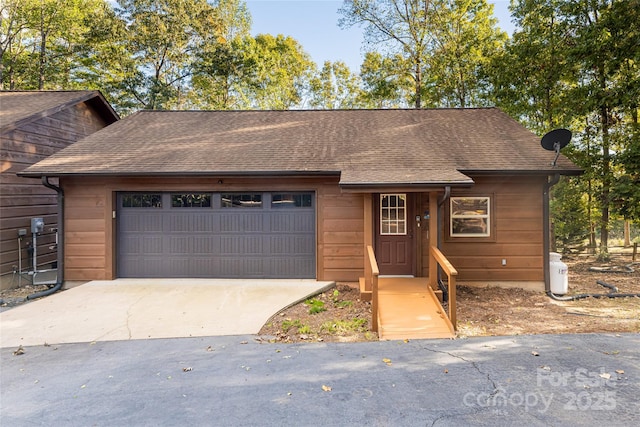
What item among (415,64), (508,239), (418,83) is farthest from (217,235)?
(415,64)

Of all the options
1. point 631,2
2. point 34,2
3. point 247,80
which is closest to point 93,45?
point 34,2

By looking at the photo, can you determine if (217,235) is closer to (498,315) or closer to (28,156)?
(28,156)

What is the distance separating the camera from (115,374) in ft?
11.4

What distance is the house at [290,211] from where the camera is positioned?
683cm

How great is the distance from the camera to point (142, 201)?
24.1 feet

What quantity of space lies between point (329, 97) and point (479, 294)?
65.5ft

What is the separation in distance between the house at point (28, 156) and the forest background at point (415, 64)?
25.4 feet

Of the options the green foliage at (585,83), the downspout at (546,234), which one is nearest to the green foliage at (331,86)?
the green foliage at (585,83)

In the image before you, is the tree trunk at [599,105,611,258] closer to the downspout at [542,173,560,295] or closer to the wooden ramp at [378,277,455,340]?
the downspout at [542,173,560,295]

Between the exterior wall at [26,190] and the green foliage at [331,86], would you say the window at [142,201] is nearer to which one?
the exterior wall at [26,190]

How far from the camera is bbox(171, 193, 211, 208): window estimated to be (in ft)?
23.9

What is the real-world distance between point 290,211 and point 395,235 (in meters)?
2.41

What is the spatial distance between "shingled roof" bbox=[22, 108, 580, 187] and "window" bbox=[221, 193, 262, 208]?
0.73 m

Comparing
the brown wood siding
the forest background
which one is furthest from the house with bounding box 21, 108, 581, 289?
the forest background
